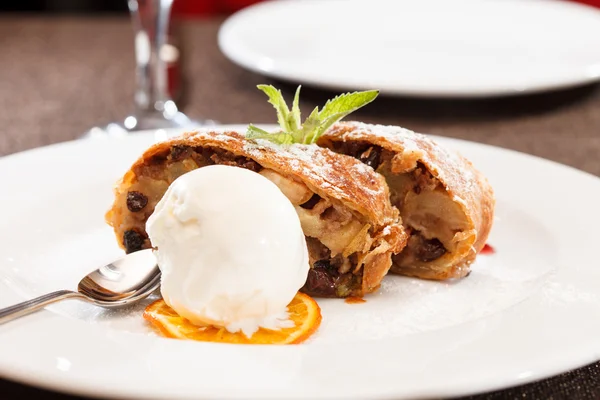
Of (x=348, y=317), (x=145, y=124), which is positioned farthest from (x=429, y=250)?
(x=145, y=124)

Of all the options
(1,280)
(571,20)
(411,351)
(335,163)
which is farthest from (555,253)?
(571,20)

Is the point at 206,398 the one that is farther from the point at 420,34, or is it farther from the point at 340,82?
the point at 420,34

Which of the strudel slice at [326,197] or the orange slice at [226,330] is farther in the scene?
the strudel slice at [326,197]

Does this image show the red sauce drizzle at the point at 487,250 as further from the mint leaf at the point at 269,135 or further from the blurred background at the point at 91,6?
the blurred background at the point at 91,6

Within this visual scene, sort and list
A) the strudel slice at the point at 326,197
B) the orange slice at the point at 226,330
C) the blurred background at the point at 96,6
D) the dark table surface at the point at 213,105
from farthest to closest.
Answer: the blurred background at the point at 96,6 → the dark table surface at the point at 213,105 → the strudel slice at the point at 326,197 → the orange slice at the point at 226,330

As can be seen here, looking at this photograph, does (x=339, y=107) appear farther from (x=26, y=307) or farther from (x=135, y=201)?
(x=26, y=307)

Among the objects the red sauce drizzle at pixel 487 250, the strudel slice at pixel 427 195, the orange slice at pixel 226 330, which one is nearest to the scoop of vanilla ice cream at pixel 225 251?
the orange slice at pixel 226 330
